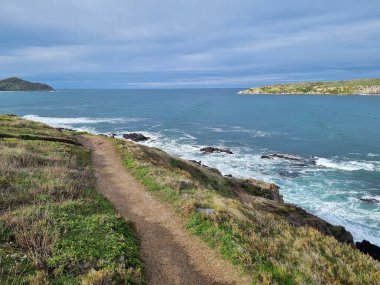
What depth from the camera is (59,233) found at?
12.3m

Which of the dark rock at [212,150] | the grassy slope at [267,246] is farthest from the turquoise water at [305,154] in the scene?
the grassy slope at [267,246]

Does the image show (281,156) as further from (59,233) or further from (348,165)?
(59,233)

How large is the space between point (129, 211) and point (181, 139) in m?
53.4

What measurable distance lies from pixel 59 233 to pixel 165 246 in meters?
4.20

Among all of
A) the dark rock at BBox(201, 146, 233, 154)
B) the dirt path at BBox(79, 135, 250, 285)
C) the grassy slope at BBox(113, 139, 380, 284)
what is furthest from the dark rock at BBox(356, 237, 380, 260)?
the dark rock at BBox(201, 146, 233, 154)

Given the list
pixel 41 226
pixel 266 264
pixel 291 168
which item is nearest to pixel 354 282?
pixel 266 264

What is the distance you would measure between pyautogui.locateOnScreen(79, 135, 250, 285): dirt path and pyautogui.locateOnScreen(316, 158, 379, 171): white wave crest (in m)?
37.0

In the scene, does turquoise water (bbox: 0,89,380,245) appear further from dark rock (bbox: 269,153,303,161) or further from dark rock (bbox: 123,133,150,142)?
dark rock (bbox: 123,133,150,142)

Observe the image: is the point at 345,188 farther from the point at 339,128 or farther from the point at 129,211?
the point at 339,128

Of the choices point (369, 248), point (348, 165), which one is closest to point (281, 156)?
point (348, 165)

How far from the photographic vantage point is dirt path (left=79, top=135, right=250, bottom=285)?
1164cm

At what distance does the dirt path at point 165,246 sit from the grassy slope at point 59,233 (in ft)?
2.29

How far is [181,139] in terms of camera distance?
70562 millimetres

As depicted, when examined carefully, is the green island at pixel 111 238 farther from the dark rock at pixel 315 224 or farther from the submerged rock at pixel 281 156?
the submerged rock at pixel 281 156
